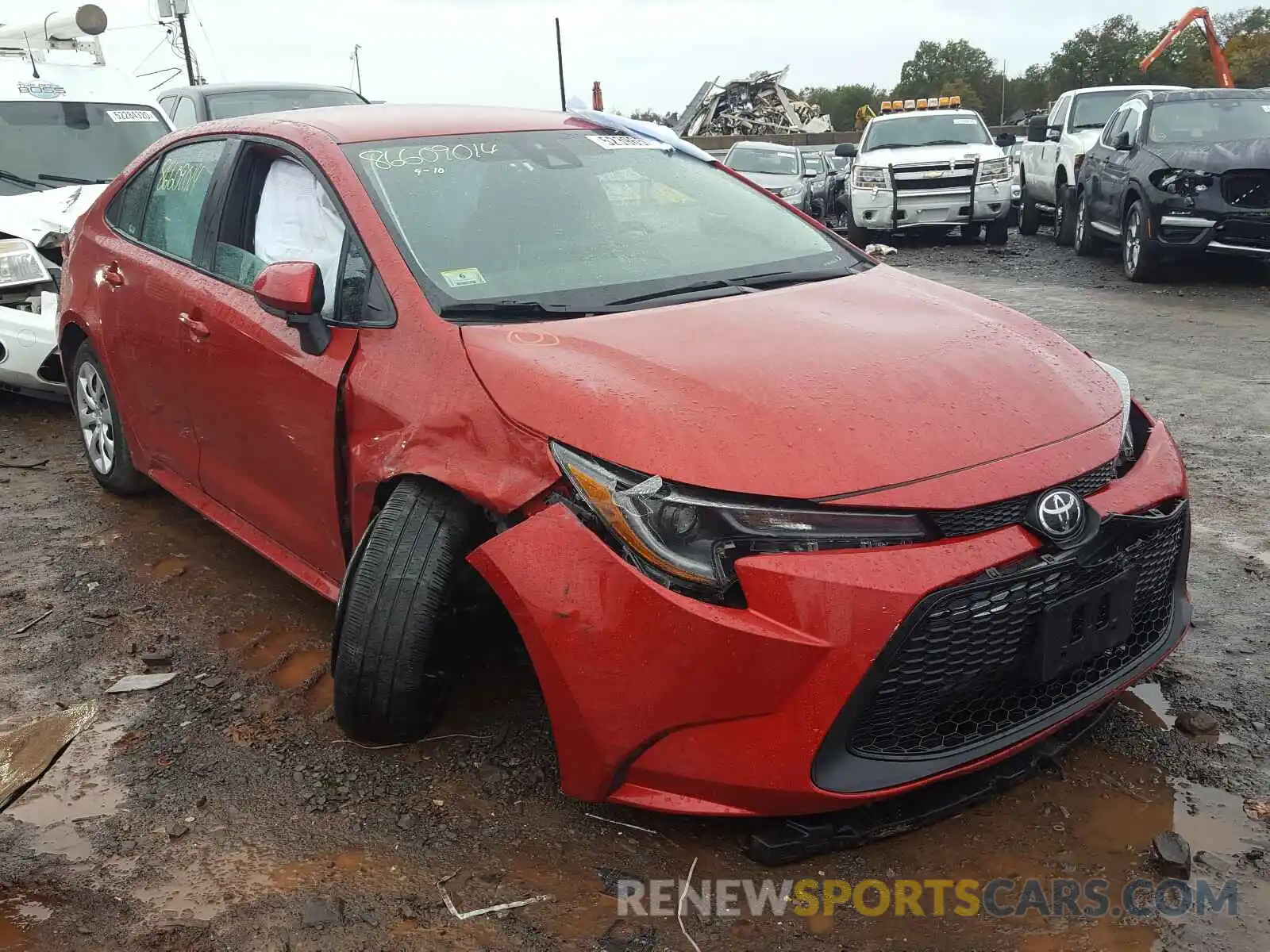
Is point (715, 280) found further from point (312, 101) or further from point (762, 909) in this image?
point (312, 101)

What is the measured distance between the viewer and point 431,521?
107 inches

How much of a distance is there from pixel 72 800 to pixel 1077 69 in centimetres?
7415

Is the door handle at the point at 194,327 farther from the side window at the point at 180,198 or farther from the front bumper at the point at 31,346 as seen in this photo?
the front bumper at the point at 31,346

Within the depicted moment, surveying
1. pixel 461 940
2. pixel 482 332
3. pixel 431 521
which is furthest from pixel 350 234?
pixel 461 940

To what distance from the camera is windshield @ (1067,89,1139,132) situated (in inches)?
571

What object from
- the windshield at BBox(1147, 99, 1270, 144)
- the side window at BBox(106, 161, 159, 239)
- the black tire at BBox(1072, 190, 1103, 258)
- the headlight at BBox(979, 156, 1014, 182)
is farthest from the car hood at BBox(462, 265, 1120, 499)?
the headlight at BBox(979, 156, 1014, 182)

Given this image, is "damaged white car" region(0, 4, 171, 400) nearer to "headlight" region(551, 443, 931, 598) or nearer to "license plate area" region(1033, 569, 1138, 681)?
"headlight" region(551, 443, 931, 598)

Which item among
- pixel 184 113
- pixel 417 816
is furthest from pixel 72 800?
pixel 184 113

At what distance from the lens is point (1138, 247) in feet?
35.4

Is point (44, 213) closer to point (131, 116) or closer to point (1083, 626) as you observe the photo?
point (131, 116)

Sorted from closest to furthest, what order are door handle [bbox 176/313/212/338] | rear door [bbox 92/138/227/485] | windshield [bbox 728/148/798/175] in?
door handle [bbox 176/313/212/338] < rear door [bbox 92/138/227/485] < windshield [bbox 728/148/798/175]

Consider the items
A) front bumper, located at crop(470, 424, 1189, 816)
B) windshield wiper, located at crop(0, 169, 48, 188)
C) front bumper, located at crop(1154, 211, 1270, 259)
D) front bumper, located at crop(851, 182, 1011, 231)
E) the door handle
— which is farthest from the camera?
front bumper, located at crop(851, 182, 1011, 231)

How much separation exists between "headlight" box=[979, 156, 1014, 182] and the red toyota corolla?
11.5 meters

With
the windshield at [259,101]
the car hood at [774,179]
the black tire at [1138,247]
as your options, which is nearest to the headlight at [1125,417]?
the black tire at [1138,247]
